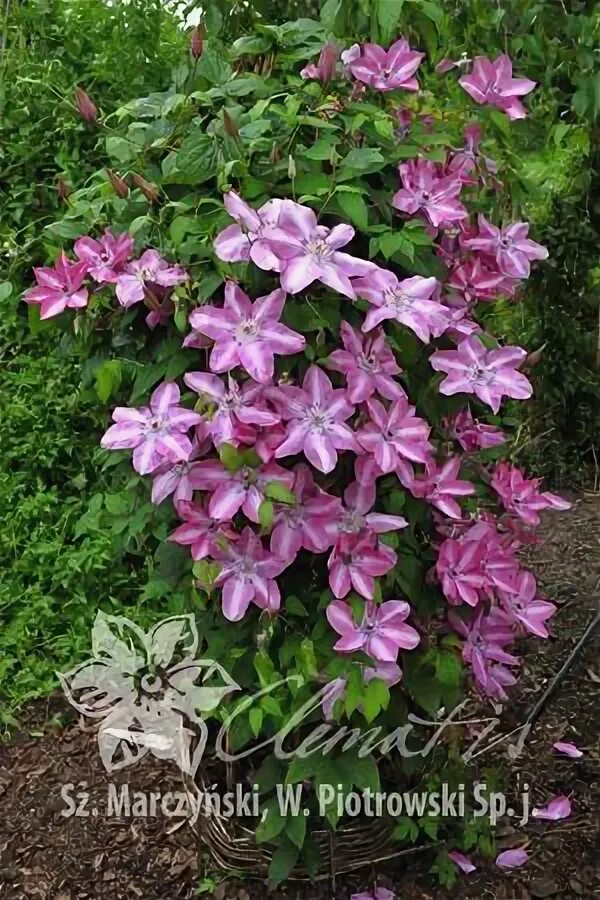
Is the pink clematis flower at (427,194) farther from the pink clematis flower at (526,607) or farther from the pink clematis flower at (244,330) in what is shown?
the pink clematis flower at (526,607)

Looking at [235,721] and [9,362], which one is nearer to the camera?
[235,721]

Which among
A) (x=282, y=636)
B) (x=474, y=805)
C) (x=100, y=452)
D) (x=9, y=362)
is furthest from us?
(x=9, y=362)

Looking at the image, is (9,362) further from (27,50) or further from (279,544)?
(279,544)

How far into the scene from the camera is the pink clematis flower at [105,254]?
50.8 inches

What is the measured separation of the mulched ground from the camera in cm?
175

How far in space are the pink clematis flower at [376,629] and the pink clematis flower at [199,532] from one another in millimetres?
181

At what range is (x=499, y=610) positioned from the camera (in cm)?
153

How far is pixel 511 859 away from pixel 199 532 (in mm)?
967

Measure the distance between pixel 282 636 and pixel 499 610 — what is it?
37 cm

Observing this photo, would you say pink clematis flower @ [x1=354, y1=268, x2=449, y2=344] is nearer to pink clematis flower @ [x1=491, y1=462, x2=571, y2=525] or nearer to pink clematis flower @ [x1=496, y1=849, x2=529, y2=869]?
pink clematis flower @ [x1=491, y1=462, x2=571, y2=525]

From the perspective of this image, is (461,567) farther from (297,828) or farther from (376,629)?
(297,828)

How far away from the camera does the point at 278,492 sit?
1186 millimetres

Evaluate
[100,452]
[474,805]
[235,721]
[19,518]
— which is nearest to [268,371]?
[100,452]

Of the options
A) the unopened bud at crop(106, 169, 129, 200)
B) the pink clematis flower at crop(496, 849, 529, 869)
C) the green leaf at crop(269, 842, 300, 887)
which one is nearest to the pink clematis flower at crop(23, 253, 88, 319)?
the unopened bud at crop(106, 169, 129, 200)
